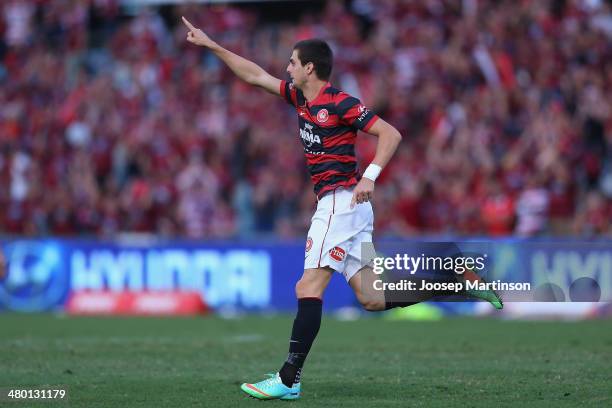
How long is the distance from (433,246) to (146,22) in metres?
17.6

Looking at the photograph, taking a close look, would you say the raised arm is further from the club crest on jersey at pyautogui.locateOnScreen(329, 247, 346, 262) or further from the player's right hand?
the club crest on jersey at pyautogui.locateOnScreen(329, 247, 346, 262)

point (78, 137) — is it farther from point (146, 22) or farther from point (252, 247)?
point (252, 247)

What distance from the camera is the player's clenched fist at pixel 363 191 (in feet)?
24.6

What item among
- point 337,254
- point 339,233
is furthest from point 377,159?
point 337,254

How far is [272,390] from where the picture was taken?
24.9ft

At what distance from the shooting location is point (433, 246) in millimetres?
9016

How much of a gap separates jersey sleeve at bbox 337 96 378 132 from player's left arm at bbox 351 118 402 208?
47mm

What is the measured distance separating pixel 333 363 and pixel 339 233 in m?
2.64

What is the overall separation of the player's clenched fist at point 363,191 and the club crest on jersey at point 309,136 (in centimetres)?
65

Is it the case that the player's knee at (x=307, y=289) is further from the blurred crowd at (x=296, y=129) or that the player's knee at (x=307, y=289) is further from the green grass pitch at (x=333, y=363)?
the blurred crowd at (x=296, y=129)

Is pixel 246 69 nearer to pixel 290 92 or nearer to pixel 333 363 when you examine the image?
pixel 290 92

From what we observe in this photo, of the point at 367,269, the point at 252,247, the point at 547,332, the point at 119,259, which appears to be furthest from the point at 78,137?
the point at 367,269

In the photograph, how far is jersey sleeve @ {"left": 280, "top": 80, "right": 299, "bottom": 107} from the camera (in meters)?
8.19

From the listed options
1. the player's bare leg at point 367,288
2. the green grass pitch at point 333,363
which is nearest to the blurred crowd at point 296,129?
the green grass pitch at point 333,363
